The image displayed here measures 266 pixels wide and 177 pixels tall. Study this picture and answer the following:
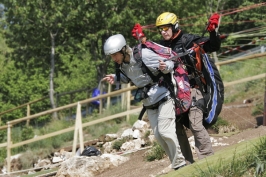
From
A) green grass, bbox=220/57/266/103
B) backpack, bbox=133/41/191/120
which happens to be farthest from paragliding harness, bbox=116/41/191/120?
green grass, bbox=220/57/266/103

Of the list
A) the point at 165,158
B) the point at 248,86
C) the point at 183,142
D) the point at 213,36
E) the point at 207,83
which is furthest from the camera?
the point at 248,86

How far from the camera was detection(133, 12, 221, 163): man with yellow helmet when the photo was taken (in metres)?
7.07

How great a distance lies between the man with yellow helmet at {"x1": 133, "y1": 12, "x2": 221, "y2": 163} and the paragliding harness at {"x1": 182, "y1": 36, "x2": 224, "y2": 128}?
Answer: 0.03m

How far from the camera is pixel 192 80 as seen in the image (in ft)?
23.9

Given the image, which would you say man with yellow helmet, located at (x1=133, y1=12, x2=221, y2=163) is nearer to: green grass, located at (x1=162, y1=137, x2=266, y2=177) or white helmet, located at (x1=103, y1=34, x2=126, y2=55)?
white helmet, located at (x1=103, y1=34, x2=126, y2=55)

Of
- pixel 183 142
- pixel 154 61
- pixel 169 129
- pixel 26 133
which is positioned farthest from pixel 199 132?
pixel 26 133

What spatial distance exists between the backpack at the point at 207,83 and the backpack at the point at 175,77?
15cm

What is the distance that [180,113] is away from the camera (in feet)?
23.4

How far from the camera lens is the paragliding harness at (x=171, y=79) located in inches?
275

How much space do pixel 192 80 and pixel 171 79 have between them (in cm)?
36

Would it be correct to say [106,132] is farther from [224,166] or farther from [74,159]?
[224,166]

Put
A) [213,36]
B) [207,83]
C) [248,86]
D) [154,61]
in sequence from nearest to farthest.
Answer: [154,61], [213,36], [207,83], [248,86]

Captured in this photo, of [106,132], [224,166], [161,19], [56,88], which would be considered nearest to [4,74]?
[56,88]

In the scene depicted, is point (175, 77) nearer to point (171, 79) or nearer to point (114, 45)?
point (171, 79)
